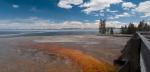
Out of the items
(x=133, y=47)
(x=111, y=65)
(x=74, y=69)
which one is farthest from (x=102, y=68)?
(x=133, y=47)

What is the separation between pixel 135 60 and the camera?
17.6ft

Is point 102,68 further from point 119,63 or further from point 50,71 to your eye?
point 50,71

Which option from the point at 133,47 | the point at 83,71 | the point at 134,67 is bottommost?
the point at 83,71

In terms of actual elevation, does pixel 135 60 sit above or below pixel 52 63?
above

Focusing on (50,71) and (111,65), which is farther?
(111,65)

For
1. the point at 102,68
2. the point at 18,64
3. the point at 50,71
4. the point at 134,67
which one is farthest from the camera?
the point at 18,64

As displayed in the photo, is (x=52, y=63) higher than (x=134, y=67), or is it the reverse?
(x=134, y=67)

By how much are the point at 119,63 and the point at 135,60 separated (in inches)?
227

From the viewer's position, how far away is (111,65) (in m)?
11.1

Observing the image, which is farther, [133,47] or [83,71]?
[83,71]

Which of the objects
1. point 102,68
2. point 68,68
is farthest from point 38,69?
point 102,68

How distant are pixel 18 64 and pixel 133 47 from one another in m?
8.16

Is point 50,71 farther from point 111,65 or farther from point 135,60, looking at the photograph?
point 135,60

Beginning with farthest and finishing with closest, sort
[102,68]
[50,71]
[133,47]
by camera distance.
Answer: [102,68], [50,71], [133,47]
